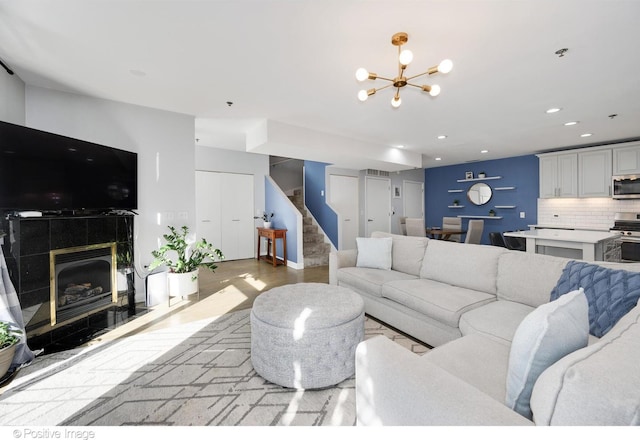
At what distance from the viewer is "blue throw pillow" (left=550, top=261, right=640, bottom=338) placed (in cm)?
141

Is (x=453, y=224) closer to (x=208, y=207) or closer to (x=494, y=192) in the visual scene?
(x=494, y=192)

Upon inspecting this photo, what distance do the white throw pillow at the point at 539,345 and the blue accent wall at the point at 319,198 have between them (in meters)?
5.32

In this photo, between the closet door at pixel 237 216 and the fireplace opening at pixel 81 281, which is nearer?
the fireplace opening at pixel 81 281

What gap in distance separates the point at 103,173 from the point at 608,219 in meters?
8.35

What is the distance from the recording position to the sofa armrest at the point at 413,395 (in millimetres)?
809

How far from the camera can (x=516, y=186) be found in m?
6.50

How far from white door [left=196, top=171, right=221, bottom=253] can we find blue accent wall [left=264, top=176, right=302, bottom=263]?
1.13 metres

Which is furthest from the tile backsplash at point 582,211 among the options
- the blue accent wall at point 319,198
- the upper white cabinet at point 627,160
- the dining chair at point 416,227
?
the blue accent wall at point 319,198

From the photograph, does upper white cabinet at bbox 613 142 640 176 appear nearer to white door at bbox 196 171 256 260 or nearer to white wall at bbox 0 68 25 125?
white door at bbox 196 171 256 260

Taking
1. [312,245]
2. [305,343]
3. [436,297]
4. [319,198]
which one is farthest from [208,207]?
[436,297]

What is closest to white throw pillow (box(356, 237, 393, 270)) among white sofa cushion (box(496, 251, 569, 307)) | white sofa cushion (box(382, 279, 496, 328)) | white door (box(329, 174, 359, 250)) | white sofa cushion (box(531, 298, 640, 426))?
white sofa cushion (box(382, 279, 496, 328))

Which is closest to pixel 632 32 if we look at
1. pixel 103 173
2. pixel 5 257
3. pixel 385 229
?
pixel 103 173

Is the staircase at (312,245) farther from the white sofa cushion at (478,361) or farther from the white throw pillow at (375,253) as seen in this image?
the white sofa cushion at (478,361)

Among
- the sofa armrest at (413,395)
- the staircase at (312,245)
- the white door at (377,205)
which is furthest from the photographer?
the white door at (377,205)
